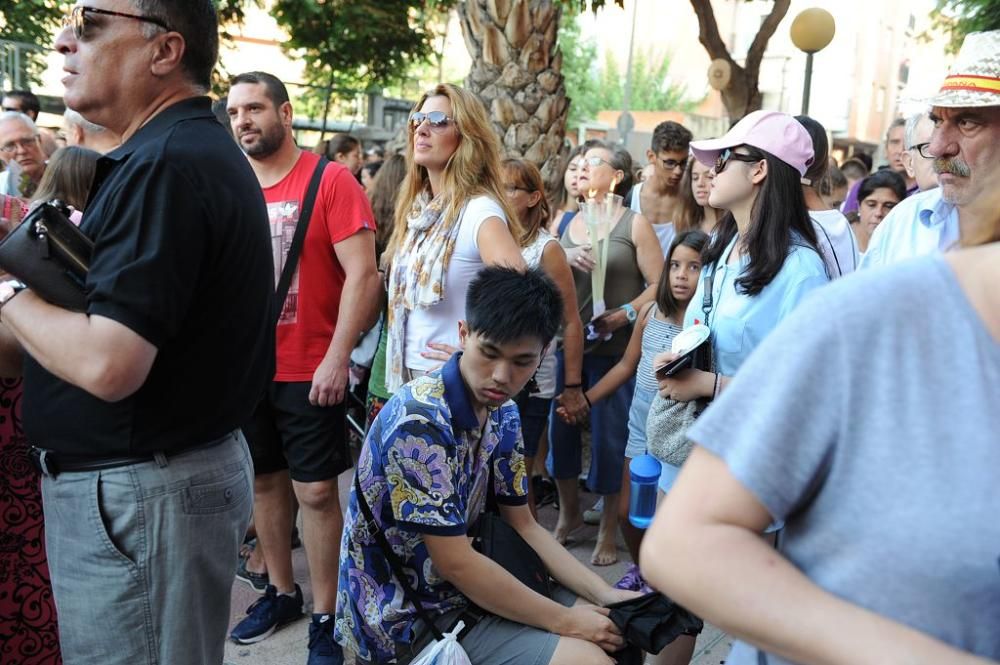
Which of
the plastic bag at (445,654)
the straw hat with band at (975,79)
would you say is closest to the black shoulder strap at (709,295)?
the straw hat with band at (975,79)

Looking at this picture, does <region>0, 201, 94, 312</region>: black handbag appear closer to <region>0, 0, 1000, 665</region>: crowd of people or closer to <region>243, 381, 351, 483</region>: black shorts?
<region>0, 0, 1000, 665</region>: crowd of people

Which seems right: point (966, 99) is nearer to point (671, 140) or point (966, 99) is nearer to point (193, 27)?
point (193, 27)

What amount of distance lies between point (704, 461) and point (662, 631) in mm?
1376

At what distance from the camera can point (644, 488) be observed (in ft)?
11.4

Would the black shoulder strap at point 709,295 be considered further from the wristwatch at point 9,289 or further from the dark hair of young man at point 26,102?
the dark hair of young man at point 26,102

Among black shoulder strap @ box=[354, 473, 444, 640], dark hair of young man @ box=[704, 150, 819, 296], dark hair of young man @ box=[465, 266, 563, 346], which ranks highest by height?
dark hair of young man @ box=[704, 150, 819, 296]

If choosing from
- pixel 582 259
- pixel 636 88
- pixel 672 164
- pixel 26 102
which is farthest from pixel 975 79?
pixel 636 88

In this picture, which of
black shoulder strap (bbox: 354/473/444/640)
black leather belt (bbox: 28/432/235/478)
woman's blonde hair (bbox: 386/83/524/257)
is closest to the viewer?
black leather belt (bbox: 28/432/235/478)

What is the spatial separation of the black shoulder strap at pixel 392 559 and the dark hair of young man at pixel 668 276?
1922mm

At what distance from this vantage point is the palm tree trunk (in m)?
7.16

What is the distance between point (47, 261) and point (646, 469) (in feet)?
7.29

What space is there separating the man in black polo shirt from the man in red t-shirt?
1.44 meters

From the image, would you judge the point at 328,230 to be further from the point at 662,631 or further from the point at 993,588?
the point at 993,588

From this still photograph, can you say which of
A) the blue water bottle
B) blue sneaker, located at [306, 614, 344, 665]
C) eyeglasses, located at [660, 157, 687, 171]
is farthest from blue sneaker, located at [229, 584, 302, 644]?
eyeglasses, located at [660, 157, 687, 171]
